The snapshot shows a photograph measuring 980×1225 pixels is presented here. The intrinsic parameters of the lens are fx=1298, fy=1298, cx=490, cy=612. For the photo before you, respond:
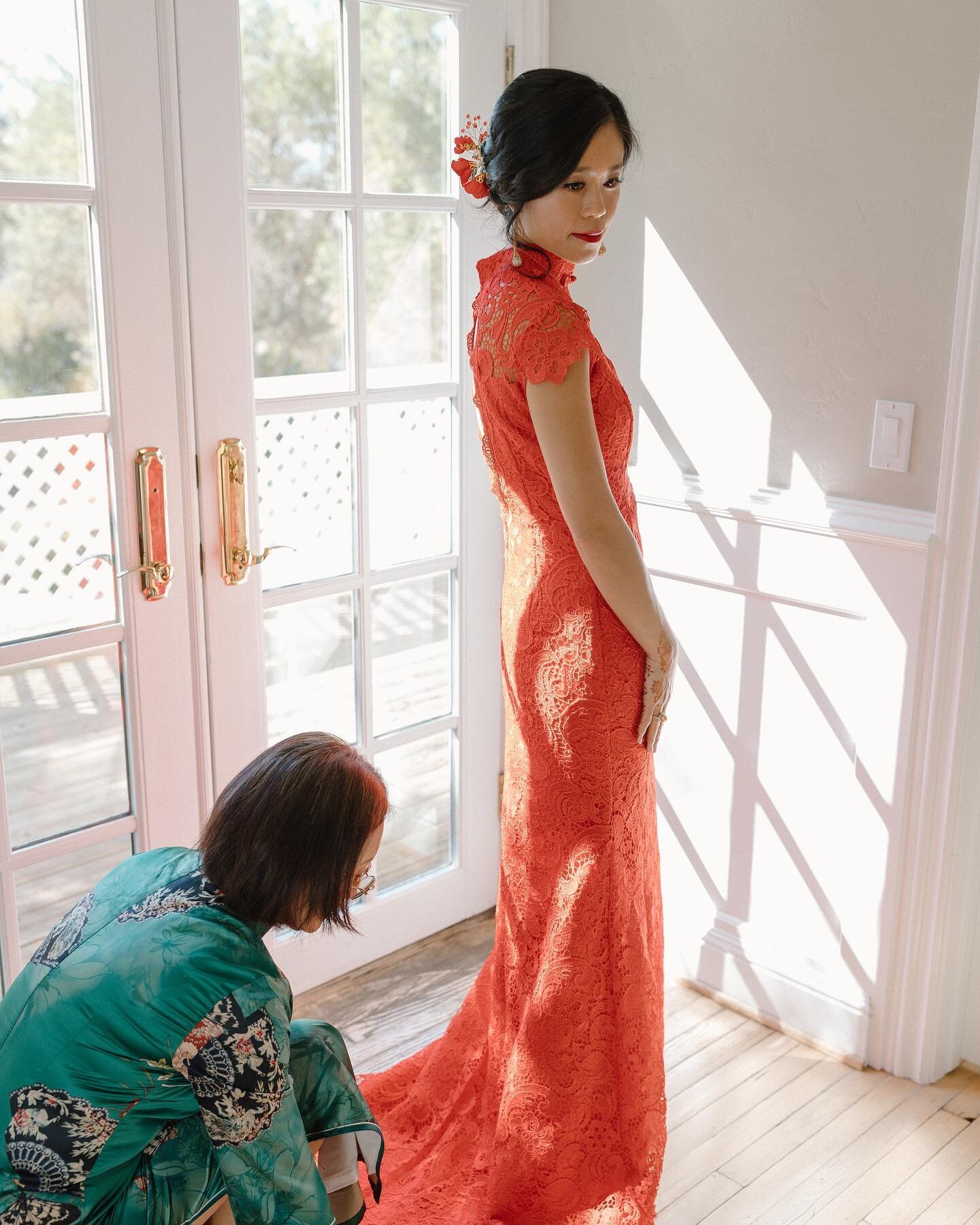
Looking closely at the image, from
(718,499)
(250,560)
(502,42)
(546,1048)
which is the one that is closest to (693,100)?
(502,42)

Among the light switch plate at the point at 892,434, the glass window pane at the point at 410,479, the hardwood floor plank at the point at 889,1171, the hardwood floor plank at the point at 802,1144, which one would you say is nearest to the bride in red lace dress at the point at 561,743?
the hardwood floor plank at the point at 802,1144

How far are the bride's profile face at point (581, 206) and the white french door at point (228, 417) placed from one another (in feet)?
2.37

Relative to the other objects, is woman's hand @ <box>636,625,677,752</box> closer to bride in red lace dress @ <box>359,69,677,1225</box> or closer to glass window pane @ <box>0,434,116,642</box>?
bride in red lace dress @ <box>359,69,677,1225</box>

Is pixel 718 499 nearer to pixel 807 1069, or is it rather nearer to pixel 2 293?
pixel 807 1069

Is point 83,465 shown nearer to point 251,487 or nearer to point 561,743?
point 251,487

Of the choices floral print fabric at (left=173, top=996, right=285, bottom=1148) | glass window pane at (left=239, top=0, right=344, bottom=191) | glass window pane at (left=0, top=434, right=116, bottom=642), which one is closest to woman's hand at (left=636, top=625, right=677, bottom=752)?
floral print fabric at (left=173, top=996, right=285, bottom=1148)

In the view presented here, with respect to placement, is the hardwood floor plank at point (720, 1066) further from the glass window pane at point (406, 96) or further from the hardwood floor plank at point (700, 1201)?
the glass window pane at point (406, 96)

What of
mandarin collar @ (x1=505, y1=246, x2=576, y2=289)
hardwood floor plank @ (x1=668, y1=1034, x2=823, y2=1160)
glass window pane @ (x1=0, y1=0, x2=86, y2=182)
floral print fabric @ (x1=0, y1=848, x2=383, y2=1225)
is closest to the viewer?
floral print fabric @ (x1=0, y1=848, x2=383, y2=1225)

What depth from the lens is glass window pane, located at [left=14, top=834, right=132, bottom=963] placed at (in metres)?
2.32

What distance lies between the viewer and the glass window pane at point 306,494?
2531 mm

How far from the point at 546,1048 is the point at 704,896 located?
2.85ft

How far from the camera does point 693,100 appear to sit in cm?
252

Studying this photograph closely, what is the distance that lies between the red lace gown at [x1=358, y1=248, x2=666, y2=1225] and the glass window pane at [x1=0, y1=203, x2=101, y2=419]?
0.68 metres

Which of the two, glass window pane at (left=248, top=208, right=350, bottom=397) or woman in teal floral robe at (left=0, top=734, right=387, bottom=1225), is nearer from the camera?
woman in teal floral robe at (left=0, top=734, right=387, bottom=1225)
